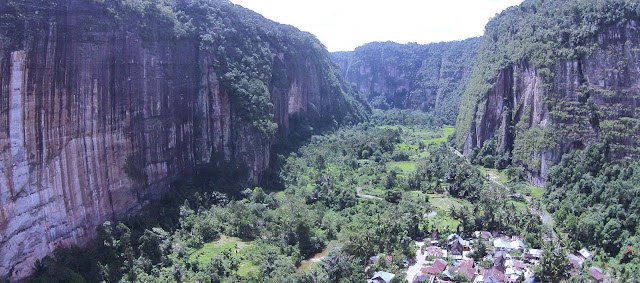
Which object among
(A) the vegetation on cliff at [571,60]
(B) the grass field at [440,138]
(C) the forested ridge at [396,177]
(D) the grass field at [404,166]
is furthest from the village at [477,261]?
(B) the grass field at [440,138]

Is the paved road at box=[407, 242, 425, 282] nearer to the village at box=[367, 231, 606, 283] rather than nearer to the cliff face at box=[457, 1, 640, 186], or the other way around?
the village at box=[367, 231, 606, 283]

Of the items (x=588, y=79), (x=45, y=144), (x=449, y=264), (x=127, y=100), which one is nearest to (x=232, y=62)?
(x=127, y=100)

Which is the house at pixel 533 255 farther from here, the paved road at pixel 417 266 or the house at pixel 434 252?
the paved road at pixel 417 266

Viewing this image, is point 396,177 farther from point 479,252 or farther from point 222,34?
point 222,34

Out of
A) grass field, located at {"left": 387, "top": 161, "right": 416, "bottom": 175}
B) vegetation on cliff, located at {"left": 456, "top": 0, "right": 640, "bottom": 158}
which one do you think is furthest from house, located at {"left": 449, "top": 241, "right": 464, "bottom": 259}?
grass field, located at {"left": 387, "top": 161, "right": 416, "bottom": 175}

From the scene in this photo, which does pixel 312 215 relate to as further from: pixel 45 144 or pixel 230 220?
pixel 45 144

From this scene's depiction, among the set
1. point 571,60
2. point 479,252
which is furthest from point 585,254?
point 571,60
